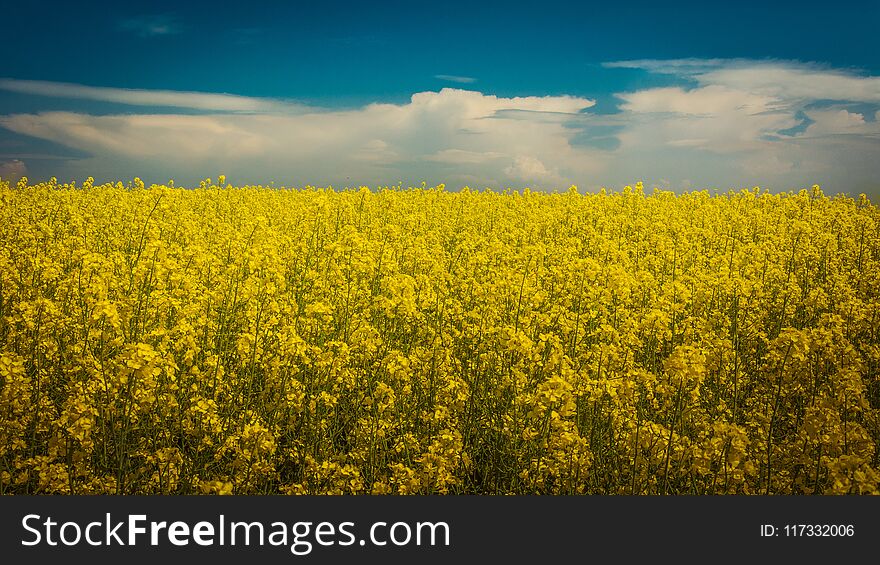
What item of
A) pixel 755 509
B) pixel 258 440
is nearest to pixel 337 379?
pixel 258 440

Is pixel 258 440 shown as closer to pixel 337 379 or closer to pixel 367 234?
pixel 337 379

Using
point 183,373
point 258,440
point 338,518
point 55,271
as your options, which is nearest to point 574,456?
point 338,518

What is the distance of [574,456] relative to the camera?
3.58 metres

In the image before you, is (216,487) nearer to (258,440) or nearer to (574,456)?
(258,440)

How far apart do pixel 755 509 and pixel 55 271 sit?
5289 mm

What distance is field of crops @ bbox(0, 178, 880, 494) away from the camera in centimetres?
354

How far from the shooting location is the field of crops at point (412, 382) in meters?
3.54

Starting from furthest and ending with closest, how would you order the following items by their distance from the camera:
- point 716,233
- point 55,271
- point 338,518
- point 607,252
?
point 716,233, point 607,252, point 55,271, point 338,518

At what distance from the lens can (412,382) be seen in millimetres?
4492

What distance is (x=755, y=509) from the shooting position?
9.37ft

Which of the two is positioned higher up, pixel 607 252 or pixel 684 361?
pixel 607 252

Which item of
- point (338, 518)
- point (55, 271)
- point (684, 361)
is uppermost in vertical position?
point (55, 271)

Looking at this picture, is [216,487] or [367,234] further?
[367,234]

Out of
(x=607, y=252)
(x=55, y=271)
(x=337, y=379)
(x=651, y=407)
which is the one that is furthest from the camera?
(x=607, y=252)
